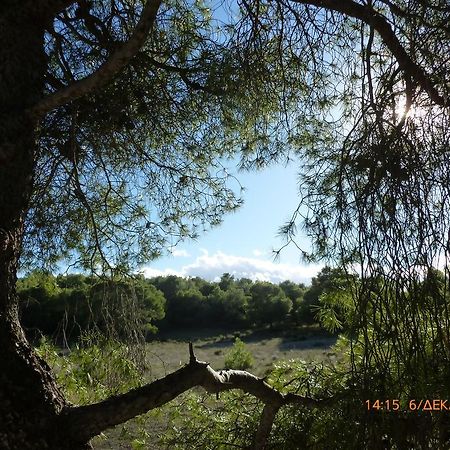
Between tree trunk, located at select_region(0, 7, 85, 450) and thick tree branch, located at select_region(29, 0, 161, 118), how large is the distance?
0.10 m

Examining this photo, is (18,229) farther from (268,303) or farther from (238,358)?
(268,303)

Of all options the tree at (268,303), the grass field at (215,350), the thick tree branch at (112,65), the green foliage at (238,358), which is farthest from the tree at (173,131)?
the green foliage at (238,358)

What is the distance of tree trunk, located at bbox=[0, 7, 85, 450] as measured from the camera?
6.31ft

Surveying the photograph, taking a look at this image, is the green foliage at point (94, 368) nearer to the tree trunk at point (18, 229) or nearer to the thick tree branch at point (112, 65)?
the tree trunk at point (18, 229)

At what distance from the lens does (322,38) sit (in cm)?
327

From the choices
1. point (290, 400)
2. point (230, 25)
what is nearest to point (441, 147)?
point (290, 400)

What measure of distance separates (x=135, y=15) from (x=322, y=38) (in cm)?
129

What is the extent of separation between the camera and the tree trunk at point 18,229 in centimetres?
192

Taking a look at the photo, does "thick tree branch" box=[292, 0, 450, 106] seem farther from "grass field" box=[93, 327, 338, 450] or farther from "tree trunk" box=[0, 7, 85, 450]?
"grass field" box=[93, 327, 338, 450]

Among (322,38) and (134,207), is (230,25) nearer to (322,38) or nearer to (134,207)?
(322,38)

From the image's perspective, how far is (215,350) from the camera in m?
13.6

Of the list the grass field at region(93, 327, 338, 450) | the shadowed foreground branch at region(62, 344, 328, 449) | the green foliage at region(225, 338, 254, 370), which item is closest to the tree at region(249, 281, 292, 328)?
the grass field at region(93, 327, 338, 450)
